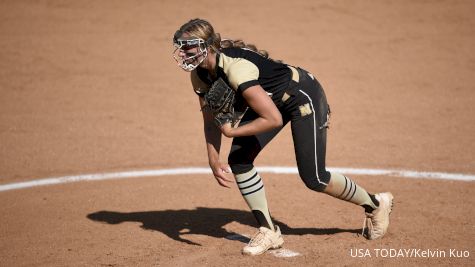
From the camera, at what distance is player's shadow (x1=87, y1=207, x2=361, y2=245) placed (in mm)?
5980

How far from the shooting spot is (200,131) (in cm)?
929

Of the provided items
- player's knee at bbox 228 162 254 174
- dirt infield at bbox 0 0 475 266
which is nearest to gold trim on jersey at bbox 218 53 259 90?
player's knee at bbox 228 162 254 174

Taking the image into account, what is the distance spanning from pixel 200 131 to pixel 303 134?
4.27 meters

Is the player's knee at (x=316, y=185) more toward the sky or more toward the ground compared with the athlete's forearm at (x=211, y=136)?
more toward the ground

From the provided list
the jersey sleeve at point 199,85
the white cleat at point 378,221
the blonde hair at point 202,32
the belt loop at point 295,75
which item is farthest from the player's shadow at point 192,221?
the blonde hair at point 202,32

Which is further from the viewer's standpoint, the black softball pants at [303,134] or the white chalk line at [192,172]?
the white chalk line at [192,172]

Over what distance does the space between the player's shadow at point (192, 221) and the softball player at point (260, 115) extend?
1.68 feet

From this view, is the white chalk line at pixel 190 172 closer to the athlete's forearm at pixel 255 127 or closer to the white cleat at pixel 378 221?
the white cleat at pixel 378 221

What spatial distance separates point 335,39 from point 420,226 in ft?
22.3

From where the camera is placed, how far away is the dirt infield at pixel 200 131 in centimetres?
571

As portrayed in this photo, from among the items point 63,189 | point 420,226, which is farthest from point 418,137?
point 63,189

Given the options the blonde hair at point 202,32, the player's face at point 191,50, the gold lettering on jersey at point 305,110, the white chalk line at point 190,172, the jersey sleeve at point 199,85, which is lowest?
the white chalk line at point 190,172

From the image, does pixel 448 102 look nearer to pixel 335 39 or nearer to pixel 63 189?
pixel 335 39

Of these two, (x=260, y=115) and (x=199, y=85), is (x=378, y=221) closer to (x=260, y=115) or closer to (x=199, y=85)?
(x=260, y=115)
